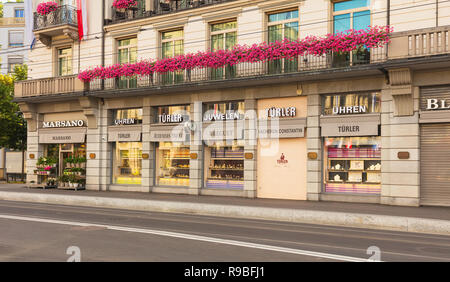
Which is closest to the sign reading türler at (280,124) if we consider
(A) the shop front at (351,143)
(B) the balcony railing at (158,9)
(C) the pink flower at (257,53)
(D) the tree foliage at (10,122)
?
(A) the shop front at (351,143)

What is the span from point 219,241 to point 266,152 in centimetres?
1119

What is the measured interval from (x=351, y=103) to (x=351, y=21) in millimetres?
3533

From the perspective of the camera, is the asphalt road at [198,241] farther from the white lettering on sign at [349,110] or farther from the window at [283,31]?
the window at [283,31]

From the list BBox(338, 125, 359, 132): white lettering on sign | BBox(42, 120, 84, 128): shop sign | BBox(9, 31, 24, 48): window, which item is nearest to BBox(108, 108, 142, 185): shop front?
BBox(42, 120, 84, 128): shop sign

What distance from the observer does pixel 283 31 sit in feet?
65.1

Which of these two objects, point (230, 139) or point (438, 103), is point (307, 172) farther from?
point (438, 103)

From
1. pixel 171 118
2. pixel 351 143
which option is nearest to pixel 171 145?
pixel 171 118

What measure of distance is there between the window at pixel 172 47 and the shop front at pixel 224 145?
2211mm

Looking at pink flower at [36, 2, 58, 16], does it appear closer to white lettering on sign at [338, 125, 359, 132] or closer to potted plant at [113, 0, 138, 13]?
potted plant at [113, 0, 138, 13]

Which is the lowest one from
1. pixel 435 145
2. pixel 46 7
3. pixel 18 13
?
pixel 435 145

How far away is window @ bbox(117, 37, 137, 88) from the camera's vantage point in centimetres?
2366

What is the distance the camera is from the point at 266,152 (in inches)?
792

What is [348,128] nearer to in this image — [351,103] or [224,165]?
[351,103]

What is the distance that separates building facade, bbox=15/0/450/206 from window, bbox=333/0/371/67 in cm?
5
